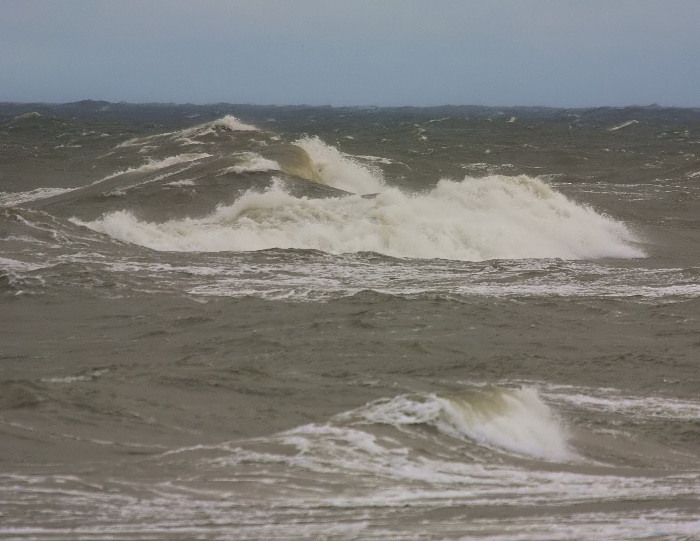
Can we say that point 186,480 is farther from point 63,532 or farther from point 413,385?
point 413,385

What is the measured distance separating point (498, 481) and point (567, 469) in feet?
2.16

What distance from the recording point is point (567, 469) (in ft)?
22.6

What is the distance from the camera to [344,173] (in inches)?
1190

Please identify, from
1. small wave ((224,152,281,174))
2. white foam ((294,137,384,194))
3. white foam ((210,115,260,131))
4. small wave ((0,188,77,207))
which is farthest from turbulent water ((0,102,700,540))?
white foam ((210,115,260,131))

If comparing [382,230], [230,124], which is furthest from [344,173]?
[382,230]

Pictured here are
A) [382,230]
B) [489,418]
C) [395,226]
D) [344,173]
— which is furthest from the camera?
[344,173]

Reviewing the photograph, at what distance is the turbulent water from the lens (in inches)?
233

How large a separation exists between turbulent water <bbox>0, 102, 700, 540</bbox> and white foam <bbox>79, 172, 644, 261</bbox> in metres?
0.08

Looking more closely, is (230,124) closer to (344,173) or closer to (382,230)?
(344,173)

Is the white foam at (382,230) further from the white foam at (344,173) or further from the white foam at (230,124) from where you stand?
the white foam at (230,124)

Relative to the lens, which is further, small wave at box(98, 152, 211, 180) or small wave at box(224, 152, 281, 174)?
small wave at box(98, 152, 211, 180)

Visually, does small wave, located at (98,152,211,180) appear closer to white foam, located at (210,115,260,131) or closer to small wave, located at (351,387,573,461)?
white foam, located at (210,115,260,131)

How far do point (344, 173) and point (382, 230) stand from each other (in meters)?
13.1

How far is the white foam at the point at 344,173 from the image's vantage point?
29.2 m
